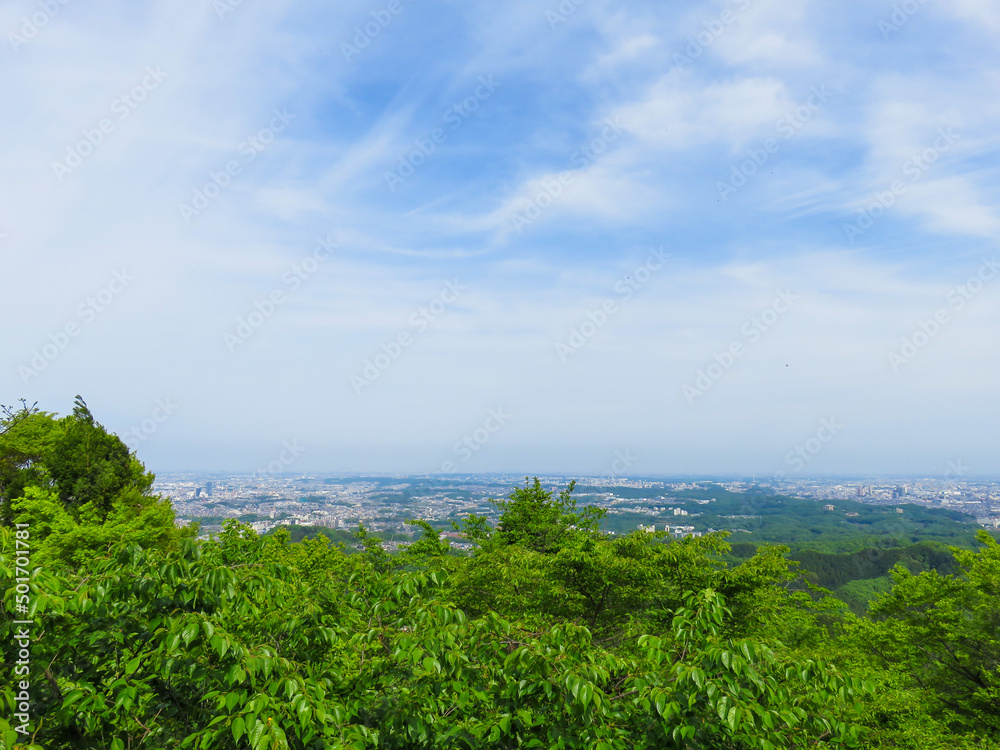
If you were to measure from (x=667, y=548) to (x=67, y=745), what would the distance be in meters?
11.4

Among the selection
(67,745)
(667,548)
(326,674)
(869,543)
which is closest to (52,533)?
(67,745)

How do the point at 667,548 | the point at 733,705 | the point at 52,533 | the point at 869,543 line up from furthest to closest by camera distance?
the point at 869,543 < the point at 52,533 < the point at 667,548 < the point at 733,705

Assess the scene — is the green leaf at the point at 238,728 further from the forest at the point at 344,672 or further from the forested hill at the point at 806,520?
the forested hill at the point at 806,520

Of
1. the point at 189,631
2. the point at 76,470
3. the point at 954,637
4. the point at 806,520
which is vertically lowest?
the point at 806,520

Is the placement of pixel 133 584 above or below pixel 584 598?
above

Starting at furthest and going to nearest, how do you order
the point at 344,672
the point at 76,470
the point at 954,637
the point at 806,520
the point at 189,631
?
1. the point at 806,520
2. the point at 76,470
3. the point at 954,637
4. the point at 344,672
5. the point at 189,631

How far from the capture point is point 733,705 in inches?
115

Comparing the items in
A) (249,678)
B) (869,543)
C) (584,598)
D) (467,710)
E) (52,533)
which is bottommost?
(869,543)

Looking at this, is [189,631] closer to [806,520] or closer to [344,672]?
[344,672]

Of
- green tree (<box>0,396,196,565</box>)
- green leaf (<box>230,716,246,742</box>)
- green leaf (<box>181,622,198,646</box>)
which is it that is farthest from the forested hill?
green leaf (<box>230,716,246,742</box>)

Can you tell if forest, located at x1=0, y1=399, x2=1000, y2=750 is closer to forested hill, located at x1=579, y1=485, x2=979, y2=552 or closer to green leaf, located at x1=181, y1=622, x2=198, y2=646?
green leaf, located at x1=181, y1=622, x2=198, y2=646

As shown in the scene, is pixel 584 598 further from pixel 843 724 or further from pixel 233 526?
pixel 843 724

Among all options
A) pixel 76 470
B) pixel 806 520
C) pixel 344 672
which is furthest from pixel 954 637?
pixel 806 520

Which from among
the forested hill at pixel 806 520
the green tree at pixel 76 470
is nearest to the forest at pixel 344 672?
the green tree at pixel 76 470
